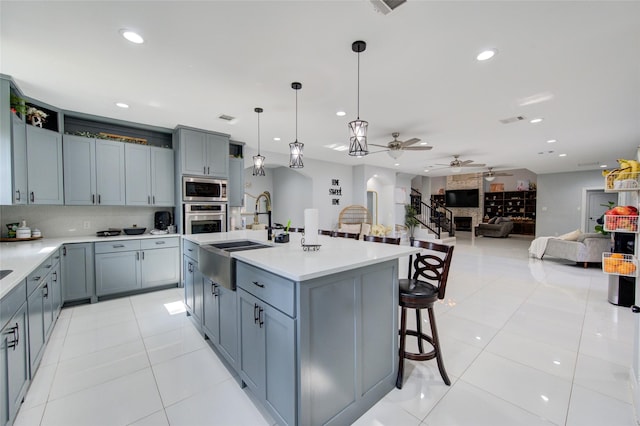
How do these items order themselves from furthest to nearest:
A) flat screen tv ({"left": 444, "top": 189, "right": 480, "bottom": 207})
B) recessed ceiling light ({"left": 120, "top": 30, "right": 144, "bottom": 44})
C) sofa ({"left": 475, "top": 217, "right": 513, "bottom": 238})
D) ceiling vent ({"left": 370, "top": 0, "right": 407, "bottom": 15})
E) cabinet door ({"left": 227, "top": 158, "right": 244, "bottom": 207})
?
1. flat screen tv ({"left": 444, "top": 189, "right": 480, "bottom": 207})
2. sofa ({"left": 475, "top": 217, "right": 513, "bottom": 238})
3. cabinet door ({"left": 227, "top": 158, "right": 244, "bottom": 207})
4. recessed ceiling light ({"left": 120, "top": 30, "right": 144, "bottom": 44})
5. ceiling vent ({"left": 370, "top": 0, "right": 407, "bottom": 15})

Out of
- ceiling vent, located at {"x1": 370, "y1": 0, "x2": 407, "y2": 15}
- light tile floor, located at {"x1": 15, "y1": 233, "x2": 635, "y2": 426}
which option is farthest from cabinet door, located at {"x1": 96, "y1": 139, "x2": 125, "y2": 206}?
ceiling vent, located at {"x1": 370, "y1": 0, "x2": 407, "y2": 15}

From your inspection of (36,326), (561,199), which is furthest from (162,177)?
(561,199)

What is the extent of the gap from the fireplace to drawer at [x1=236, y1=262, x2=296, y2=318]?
1406cm

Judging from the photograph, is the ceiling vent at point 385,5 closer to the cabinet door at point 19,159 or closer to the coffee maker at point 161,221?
the cabinet door at point 19,159

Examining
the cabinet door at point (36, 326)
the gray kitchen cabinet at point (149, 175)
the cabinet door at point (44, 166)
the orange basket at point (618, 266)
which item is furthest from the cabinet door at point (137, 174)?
the orange basket at point (618, 266)

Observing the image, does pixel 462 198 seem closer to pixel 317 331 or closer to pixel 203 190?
Answer: pixel 203 190

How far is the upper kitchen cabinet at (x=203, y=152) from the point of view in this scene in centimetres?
429

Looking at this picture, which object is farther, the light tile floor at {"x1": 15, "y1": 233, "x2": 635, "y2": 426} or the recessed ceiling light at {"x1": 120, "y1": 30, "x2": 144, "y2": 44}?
the recessed ceiling light at {"x1": 120, "y1": 30, "x2": 144, "y2": 44}

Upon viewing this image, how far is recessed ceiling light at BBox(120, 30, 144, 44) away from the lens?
1.97 m

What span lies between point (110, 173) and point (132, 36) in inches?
106

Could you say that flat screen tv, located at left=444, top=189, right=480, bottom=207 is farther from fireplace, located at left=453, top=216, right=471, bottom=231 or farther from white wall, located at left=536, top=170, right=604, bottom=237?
white wall, located at left=536, top=170, right=604, bottom=237

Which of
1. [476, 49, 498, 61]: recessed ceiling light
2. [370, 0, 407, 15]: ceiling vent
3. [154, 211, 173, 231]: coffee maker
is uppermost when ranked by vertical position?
[476, 49, 498, 61]: recessed ceiling light

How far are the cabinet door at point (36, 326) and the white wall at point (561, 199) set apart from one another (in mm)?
12914

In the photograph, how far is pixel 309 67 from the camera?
2434mm
